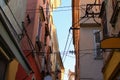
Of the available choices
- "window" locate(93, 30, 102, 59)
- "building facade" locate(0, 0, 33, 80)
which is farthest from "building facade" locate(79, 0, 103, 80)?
"building facade" locate(0, 0, 33, 80)

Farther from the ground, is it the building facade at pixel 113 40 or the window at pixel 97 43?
the building facade at pixel 113 40

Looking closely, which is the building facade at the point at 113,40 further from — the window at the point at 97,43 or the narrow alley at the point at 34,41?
the window at the point at 97,43

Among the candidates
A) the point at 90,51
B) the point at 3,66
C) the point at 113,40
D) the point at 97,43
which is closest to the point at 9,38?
the point at 3,66

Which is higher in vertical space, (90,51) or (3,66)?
(3,66)

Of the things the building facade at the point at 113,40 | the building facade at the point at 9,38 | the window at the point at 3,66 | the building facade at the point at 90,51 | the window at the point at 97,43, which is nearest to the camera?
the building facade at the point at 113,40

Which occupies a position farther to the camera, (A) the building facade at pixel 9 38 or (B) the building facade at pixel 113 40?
(A) the building facade at pixel 9 38

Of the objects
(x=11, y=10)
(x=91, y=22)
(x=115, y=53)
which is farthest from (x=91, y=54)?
(x=11, y=10)

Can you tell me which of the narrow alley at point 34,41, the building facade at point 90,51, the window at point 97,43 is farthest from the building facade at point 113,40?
the window at point 97,43

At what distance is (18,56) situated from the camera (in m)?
10.6

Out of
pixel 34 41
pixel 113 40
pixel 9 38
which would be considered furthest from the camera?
pixel 34 41

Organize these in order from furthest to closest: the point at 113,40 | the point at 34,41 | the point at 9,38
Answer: the point at 34,41 < the point at 9,38 < the point at 113,40

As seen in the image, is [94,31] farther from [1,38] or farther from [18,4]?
[1,38]

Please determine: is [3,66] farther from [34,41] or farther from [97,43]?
[97,43]

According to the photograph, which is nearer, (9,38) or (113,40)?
(113,40)
